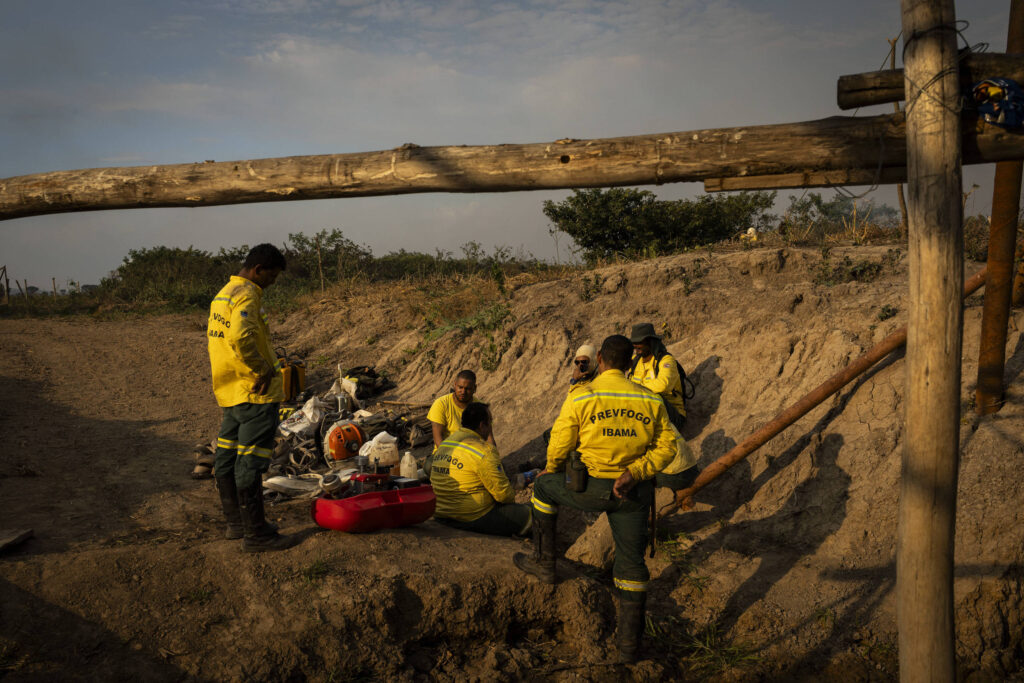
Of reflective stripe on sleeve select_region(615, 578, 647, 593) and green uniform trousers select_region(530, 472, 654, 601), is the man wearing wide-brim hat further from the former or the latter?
reflective stripe on sleeve select_region(615, 578, 647, 593)

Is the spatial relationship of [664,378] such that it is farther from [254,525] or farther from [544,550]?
[254,525]

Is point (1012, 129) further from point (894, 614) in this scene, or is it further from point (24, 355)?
point (24, 355)

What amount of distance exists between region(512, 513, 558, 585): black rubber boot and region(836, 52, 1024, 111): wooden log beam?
3177 mm

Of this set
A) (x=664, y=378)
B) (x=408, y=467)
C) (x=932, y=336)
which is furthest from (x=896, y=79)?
(x=408, y=467)

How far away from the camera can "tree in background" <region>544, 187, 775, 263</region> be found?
1539 cm

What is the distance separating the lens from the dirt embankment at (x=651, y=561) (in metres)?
3.94

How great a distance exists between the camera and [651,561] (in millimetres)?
Answer: 5715

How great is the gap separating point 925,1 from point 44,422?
11.1 m

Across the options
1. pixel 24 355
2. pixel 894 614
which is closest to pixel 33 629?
pixel 894 614

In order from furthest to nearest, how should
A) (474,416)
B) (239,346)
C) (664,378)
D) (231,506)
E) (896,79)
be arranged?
(664,378) → (474,416) → (231,506) → (239,346) → (896,79)

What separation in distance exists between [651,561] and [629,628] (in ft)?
4.80

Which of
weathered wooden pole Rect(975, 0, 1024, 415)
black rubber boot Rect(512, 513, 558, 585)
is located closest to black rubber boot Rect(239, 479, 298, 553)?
black rubber boot Rect(512, 513, 558, 585)

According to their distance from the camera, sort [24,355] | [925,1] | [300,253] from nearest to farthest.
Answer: [925,1] < [24,355] < [300,253]

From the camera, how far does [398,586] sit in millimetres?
4410
